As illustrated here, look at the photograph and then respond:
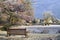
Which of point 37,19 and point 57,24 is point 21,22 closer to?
point 37,19

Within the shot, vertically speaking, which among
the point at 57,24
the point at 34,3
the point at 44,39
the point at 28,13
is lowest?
the point at 44,39

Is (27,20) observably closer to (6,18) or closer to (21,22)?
(21,22)

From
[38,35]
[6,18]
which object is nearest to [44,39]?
→ [38,35]

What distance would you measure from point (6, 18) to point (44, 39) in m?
0.91

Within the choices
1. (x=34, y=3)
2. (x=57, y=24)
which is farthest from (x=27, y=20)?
(x=57, y=24)

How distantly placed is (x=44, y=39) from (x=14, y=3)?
98 centimetres

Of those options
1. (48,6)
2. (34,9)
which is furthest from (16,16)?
(48,6)

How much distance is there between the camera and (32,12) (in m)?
3.37

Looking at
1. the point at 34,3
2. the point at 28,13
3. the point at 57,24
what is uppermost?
the point at 34,3

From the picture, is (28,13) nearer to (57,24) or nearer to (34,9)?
(34,9)

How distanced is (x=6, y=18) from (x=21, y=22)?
0.33m

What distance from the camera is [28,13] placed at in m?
3.38

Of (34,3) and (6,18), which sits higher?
(34,3)

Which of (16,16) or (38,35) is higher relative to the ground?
(16,16)
